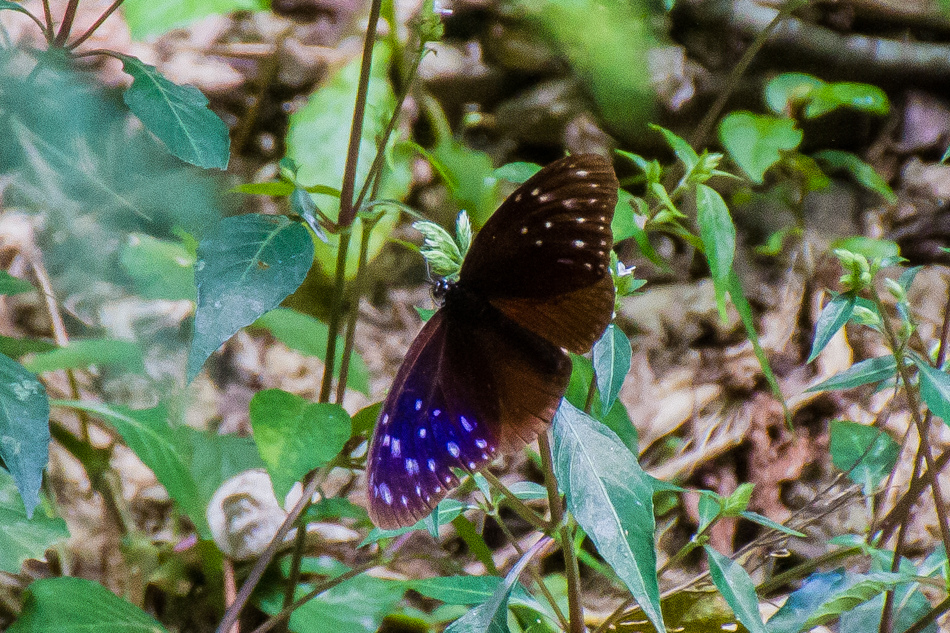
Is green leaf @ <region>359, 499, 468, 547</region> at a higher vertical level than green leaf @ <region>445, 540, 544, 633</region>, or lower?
lower

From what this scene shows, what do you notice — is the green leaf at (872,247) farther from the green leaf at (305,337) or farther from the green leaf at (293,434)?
the green leaf at (293,434)

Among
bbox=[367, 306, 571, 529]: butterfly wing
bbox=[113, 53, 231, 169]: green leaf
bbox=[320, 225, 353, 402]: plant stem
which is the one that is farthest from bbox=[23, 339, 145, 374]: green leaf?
bbox=[367, 306, 571, 529]: butterfly wing

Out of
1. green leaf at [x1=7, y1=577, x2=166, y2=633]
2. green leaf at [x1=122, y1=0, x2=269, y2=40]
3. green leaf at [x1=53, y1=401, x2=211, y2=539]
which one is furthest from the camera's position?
green leaf at [x1=122, y1=0, x2=269, y2=40]

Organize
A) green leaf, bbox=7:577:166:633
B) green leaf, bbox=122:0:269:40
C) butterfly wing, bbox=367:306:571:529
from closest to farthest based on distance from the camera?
butterfly wing, bbox=367:306:571:529 → green leaf, bbox=7:577:166:633 → green leaf, bbox=122:0:269:40

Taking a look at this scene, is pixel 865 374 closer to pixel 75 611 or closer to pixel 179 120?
pixel 179 120

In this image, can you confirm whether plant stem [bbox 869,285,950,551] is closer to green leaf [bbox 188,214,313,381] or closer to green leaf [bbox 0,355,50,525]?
green leaf [bbox 188,214,313,381]

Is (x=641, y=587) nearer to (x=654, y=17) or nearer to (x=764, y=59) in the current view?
(x=654, y=17)

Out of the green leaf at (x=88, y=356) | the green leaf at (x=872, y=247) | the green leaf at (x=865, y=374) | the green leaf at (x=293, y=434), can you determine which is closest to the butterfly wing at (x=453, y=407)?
the green leaf at (x=293, y=434)

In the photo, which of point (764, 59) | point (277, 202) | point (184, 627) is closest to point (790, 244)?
point (764, 59)
